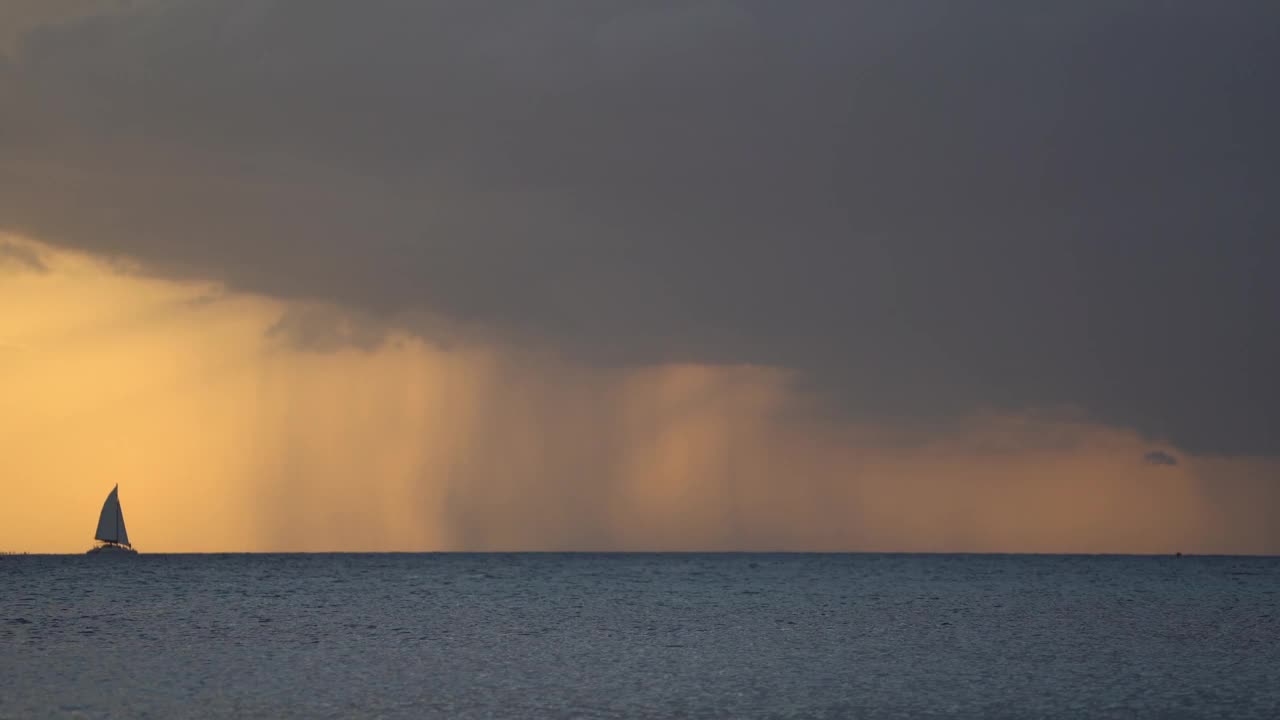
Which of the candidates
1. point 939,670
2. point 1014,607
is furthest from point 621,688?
point 1014,607

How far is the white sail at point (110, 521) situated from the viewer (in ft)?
630

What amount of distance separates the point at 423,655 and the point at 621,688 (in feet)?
43.7

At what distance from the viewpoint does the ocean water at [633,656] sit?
36.6 m

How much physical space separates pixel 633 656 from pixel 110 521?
162991 mm

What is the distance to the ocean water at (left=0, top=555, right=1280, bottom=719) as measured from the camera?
36.6 m

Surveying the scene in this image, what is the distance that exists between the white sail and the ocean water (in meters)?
90.1

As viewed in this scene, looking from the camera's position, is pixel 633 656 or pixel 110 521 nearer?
pixel 633 656

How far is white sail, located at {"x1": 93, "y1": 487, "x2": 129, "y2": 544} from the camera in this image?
192000 millimetres

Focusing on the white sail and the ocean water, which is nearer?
the ocean water

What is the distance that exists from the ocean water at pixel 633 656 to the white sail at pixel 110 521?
296 ft

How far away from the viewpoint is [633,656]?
51.6m

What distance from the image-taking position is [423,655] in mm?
51031

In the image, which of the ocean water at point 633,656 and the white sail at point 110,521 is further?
the white sail at point 110,521

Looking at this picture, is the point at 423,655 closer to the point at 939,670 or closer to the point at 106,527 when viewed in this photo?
the point at 939,670
